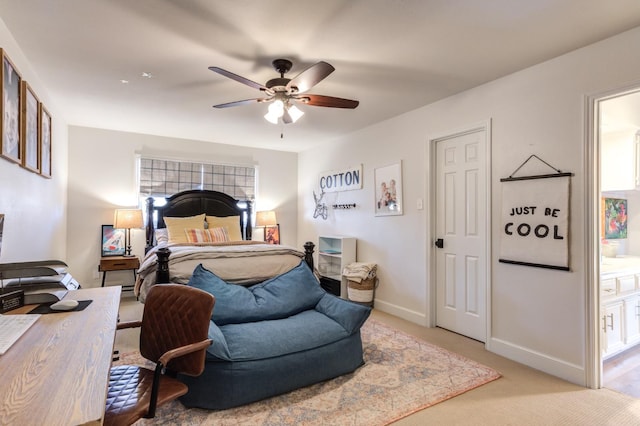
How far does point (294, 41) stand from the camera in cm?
232

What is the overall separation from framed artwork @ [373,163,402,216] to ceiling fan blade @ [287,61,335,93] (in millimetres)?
1910

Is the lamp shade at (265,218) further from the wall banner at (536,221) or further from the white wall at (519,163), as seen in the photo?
the wall banner at (536,221)

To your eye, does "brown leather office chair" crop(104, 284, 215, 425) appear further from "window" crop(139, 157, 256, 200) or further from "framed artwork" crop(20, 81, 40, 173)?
"window" crop(139, 157, 256, 200)

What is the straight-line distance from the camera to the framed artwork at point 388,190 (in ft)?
13.2

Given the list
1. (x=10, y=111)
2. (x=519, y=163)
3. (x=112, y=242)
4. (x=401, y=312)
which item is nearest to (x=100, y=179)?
(x=112, y=242)

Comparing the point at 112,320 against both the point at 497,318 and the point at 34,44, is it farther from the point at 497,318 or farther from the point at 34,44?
the point at 497,318

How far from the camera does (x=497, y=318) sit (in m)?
2.96

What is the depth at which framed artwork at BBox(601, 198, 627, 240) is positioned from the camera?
3754mm

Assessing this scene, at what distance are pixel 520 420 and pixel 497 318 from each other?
108 cm

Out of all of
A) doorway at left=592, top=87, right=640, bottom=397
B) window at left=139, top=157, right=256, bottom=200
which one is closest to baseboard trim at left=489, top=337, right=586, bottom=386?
doorway at left=592, top=87, right=640, bottom=397

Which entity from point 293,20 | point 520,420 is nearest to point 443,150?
point 293,20

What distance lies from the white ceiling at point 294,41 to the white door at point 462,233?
64 cm

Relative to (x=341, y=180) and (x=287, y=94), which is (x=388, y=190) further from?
(x=287, y=94)

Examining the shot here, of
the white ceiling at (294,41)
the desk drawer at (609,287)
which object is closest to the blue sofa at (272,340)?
the white ceiling at (294,41)
